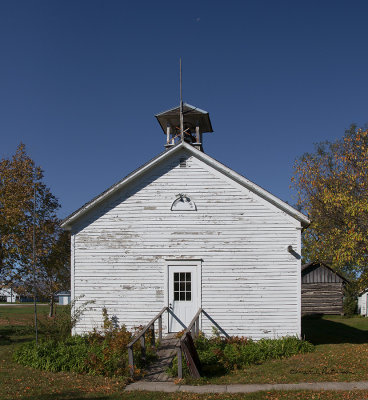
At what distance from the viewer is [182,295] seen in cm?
1546

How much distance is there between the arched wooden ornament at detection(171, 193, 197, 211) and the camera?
15.7 m

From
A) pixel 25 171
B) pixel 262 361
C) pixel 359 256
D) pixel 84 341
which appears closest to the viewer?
pixel 262 361

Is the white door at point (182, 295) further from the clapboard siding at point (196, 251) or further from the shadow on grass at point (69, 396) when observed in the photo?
the shadow on grass at point (69, 396)

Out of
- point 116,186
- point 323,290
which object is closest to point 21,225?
point 116,186

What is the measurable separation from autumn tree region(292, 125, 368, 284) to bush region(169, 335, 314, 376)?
5.16 metres

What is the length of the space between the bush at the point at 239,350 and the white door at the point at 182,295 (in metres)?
0.96

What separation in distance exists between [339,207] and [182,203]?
10836 mm

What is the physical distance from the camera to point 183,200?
15742mm

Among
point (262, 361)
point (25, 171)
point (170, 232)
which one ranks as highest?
point (25, 171)

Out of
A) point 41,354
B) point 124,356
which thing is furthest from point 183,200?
point 41,354

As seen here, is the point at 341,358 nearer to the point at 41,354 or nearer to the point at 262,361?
the point at 262,361

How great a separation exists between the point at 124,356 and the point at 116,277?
3775 millimetres

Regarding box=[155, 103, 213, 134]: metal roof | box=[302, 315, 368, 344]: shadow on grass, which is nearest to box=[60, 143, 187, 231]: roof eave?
box=[155, 103, 213, 134]: metal roof

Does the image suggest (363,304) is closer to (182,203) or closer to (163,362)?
(182,203)
